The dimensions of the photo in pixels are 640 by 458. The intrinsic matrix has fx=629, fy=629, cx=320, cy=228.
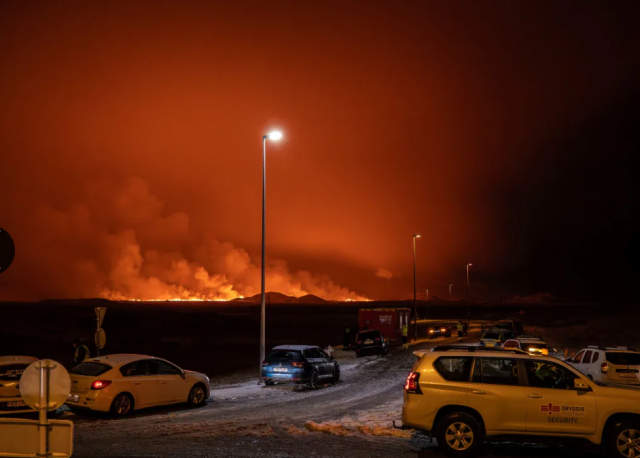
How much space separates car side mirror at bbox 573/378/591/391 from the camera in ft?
33.7

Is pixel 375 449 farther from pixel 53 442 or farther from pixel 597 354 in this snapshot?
pixel 597 354

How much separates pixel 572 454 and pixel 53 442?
29.9 ft

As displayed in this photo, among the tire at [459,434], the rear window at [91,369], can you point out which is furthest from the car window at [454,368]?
the rear window at [91,369]

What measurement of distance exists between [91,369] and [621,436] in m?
11.6

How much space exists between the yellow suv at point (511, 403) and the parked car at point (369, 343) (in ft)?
84.6

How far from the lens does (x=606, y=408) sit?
10070 mm

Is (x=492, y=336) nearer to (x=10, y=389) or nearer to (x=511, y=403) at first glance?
(x=511, y=403)

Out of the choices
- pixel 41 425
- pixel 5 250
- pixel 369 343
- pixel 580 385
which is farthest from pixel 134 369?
pixel 369 343

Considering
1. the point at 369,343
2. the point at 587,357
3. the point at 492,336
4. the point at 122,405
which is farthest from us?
the point at 492,336

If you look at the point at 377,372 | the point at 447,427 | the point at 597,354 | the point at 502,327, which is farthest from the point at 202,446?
the point at 502,327

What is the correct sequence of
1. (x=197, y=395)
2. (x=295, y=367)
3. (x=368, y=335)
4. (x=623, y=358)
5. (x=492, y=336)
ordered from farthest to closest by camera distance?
1. (x=492, y=336)
2. (x=368, y=335)
3. (x=295, y=367)
4. (x=623, y=358)
5. (x=197, y=395)

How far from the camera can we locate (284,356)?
2222 centimetres

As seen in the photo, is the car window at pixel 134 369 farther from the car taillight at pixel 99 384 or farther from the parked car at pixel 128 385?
the car taillight at pixel 99 384

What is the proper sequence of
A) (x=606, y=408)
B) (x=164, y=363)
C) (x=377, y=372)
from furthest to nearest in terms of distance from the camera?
(x=377, y=372), (x=164, y=363), (x=606, y=408)
